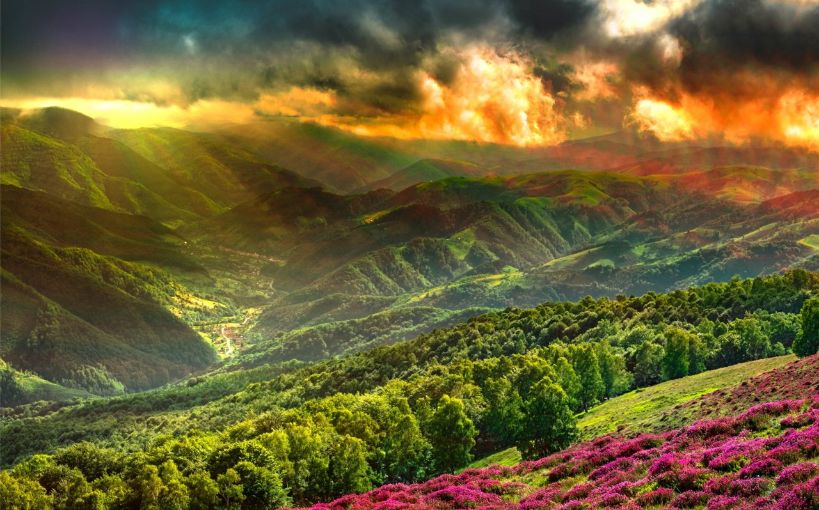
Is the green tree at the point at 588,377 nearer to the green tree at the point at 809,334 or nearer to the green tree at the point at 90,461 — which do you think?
the green tree at the point at 809,334

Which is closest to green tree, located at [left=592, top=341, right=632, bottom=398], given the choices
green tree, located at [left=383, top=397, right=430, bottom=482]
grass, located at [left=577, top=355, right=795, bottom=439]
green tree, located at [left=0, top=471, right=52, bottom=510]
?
grass, located at [left=577, top=355, right=795, bottom=439]

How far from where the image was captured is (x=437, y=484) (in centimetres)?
6247

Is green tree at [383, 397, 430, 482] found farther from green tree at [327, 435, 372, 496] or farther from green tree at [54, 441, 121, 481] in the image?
green tree at [54, 441, 121, 481]

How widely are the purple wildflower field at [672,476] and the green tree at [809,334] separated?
3196 inches

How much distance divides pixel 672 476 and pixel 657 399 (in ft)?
286

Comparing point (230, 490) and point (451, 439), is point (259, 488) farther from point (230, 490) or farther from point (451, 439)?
point (451, 439)

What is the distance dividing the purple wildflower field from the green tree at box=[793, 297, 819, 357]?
81.2 m

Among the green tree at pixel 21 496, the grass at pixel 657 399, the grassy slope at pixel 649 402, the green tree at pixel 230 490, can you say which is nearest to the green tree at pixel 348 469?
the green tree at pixel 230 490

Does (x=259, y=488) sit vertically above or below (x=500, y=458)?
above

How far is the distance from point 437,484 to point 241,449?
44.8 meters

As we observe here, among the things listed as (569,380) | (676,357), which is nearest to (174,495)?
(569,380)

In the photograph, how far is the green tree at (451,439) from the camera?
108312 millimetres

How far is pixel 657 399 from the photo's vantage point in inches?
4756

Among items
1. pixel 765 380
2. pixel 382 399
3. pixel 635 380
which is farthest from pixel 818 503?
pixel 635 380
